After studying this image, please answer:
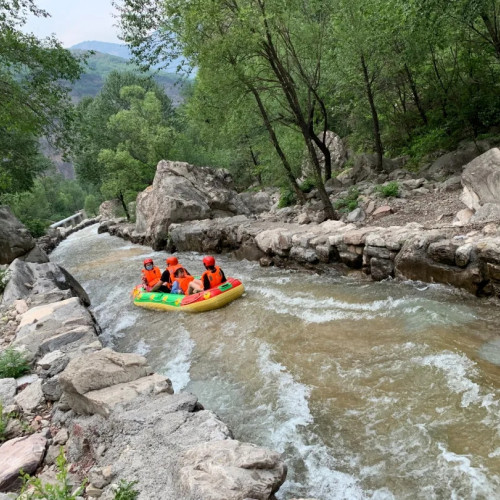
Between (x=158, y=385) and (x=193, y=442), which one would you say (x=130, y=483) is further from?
(x=158, y=385)

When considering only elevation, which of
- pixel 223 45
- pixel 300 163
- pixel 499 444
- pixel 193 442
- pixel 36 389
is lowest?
pixel 499 444

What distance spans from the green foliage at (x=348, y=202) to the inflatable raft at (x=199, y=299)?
4877 millimetres

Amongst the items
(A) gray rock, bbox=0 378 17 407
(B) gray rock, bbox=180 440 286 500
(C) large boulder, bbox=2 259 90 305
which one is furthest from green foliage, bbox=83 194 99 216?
(B) gray rock, bbox=180 440 286 500

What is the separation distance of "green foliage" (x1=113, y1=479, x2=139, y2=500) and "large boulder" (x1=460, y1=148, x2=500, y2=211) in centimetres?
764

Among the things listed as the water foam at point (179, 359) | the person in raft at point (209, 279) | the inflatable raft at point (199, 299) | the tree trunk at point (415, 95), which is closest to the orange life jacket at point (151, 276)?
the inflatable raft at point (199, 299)

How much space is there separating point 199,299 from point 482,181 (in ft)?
20.7

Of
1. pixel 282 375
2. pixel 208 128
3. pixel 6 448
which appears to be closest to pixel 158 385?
pixel 6 448

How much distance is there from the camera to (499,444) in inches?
131

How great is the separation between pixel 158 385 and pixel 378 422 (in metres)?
2.28

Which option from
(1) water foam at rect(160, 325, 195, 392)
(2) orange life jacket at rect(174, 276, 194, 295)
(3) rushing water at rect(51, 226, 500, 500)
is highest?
(2) orange life jacket at rect(174, 276, 194, 295)

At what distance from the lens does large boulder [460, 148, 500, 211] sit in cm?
752

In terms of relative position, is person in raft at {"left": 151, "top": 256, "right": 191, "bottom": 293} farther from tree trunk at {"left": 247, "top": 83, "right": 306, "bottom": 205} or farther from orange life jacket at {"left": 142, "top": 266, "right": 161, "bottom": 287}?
tree trunk at {"left": 247, "top": 83, "right": 306, "bottom": 205}

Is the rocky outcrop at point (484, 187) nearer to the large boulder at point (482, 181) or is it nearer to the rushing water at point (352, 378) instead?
the large boulder at point (482, 181)

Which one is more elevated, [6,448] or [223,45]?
[223,45]
